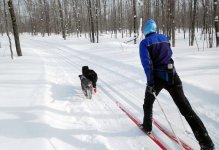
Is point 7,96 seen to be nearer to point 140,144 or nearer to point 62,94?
point 62,94

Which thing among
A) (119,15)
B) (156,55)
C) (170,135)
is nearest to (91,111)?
(170,135)

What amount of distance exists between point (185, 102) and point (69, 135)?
2.50 m

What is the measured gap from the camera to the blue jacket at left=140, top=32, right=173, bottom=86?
14.4 feet

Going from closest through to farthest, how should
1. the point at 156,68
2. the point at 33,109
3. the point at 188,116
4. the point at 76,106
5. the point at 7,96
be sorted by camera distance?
1. the point at 188,116
2. the point at 156,68
3. the point at 33,109
4. the point at 76,106
5. the point at 7,96

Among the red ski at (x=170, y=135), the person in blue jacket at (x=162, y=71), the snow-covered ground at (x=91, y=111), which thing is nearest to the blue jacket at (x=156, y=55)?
the person in blue jacket at (x=162, y=71)

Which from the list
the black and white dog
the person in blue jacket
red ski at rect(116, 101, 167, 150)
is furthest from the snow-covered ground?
the person in blue jacket

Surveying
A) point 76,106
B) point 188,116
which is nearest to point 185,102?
point 188,116

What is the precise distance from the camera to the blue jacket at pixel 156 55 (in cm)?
439

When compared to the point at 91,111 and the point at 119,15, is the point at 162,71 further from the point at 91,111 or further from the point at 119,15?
the point at 119,15

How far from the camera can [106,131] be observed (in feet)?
17.4

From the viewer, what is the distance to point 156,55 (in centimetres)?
443

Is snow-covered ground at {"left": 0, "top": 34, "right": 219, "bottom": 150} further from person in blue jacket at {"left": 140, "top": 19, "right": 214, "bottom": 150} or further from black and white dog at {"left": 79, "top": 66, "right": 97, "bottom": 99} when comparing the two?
person in blue jacket at {"left": 140, "top": 19, "right": 214, "bottom": 150}

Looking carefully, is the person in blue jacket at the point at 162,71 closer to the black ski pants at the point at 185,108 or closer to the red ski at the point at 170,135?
the black ski pants at the point at 185,108

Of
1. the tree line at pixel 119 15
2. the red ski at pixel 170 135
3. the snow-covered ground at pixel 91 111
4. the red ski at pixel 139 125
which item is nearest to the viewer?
the red ski at pixel 170 135
